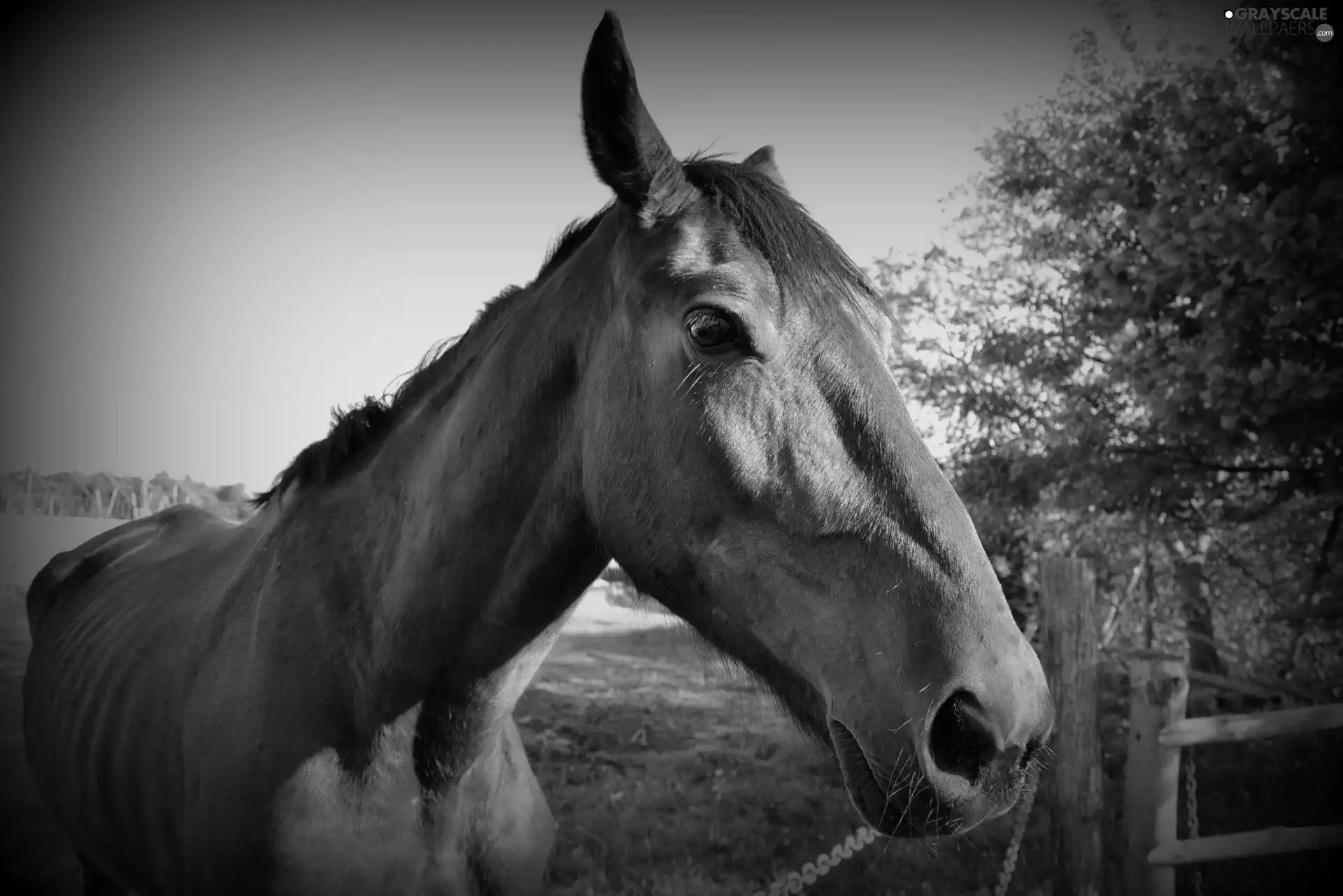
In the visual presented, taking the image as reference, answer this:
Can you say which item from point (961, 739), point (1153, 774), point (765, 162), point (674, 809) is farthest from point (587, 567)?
point (674, 809)

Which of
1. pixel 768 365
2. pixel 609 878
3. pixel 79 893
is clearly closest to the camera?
pixel 768 365

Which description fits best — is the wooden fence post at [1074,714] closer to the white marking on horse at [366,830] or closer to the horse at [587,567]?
the horse at [587,567]

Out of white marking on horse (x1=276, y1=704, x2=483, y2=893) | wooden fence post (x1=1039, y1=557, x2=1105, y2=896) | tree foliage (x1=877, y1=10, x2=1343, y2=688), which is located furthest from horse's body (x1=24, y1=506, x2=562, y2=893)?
tree foliage (x1=877, y1=10, x2=1343, y2=688)

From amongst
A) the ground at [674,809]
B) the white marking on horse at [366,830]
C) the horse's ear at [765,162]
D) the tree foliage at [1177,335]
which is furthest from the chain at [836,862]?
the tree foliage at [1177,335]

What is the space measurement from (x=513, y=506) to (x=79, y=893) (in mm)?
5206

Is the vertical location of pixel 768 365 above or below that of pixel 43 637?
above

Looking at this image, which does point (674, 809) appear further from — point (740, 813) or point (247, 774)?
point (247, 774)

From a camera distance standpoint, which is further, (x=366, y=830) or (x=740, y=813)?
(x=740, y=813)

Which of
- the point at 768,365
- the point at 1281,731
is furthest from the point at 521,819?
the point at 1281,731

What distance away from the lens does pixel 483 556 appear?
1.87m

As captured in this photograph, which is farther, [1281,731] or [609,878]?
[609,878]

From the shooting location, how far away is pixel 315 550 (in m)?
2.19

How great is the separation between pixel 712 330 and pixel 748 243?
0.82ft

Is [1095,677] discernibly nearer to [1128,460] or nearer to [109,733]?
[1128,460]
